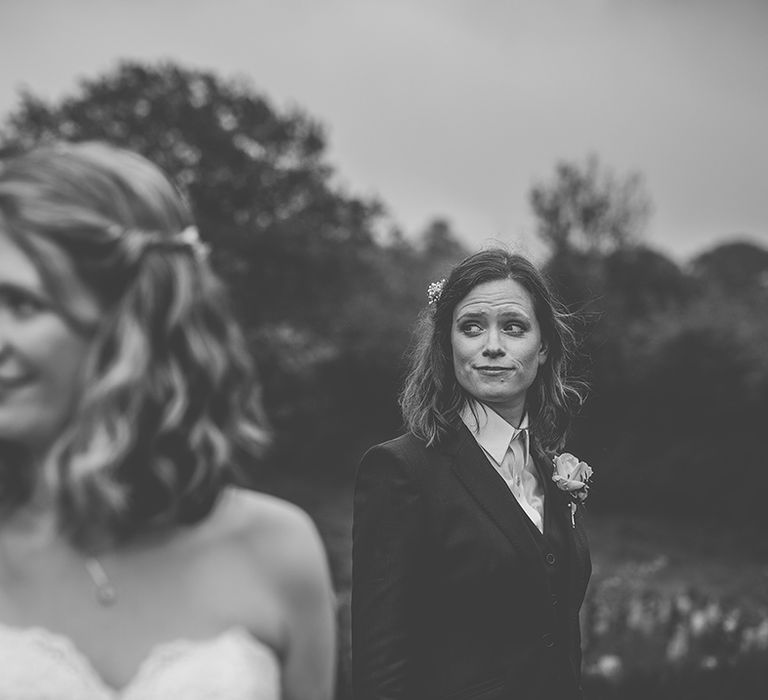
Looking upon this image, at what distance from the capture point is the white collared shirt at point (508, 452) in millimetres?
2742

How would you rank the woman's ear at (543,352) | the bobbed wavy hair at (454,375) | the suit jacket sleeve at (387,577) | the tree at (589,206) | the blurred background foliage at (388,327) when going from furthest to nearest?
the tree at (589,206)
the blurred background foliage at (388,327)
the woman's ear at (543,352)
the bobbed wavy hair at (454,375)
the suit jacket sleeve at (387,577)

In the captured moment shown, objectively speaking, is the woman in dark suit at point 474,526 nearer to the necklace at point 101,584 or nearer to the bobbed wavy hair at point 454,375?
the bobbed wavy hair at point 454,375

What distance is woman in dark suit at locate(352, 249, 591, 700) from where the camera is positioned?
245 centimetres

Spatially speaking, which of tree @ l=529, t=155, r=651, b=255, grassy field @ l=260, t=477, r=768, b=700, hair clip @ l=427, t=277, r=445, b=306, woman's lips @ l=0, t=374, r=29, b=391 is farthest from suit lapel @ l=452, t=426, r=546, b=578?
tree @ l=529, t=155, r=651, b=255

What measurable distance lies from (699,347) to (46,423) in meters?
14.8

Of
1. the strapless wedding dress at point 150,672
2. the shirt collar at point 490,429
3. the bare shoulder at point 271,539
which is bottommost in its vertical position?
the strapless wedding dress at point 150,672

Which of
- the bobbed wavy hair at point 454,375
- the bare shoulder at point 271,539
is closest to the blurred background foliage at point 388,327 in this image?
the bobbed wavy hair at point 454,375

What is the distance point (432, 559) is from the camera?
99.3 inches

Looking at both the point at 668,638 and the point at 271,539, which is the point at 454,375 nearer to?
the point at 271,539

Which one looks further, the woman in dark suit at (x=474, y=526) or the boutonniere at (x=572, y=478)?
the boutonniere at (x=572, y=478)

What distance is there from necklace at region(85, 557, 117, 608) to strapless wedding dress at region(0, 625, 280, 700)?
89mm

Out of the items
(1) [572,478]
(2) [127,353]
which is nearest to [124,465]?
(2) [127,353]

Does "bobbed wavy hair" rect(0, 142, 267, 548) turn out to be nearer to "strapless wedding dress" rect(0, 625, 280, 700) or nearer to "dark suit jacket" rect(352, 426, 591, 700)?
"strapless wedding dress" rect(0, 625, 280, 700)

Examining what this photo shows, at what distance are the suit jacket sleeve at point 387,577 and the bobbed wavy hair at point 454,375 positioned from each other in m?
0.24
